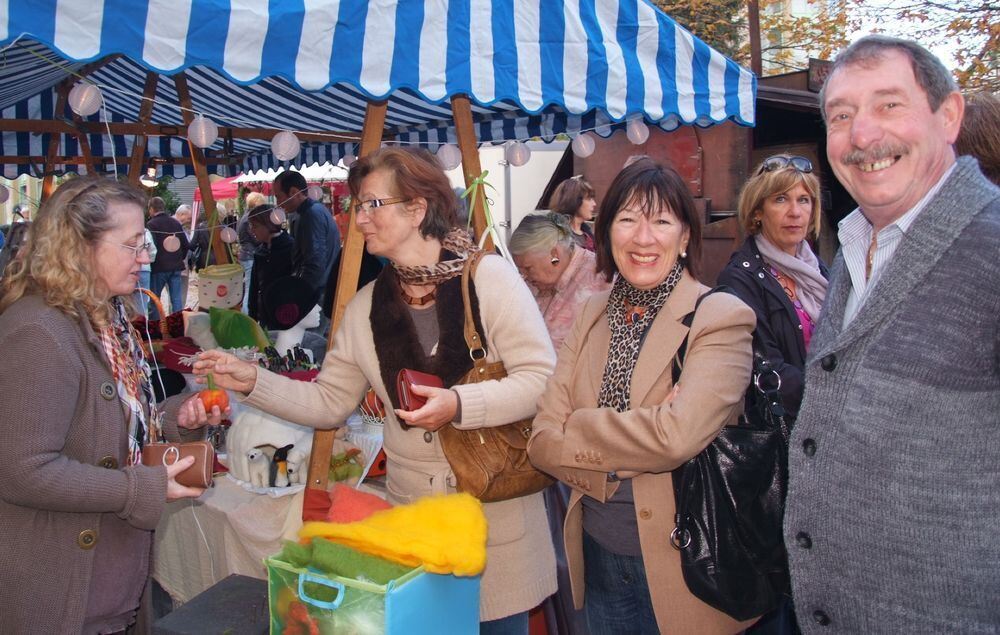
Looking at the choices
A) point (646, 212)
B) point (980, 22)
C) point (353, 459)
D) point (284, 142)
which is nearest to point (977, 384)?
point (646, 212)

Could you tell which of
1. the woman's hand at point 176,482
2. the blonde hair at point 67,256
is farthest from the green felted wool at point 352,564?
the blonde hair at point 67,256

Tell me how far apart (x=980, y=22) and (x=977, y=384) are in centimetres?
1121

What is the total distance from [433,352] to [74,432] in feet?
3.08

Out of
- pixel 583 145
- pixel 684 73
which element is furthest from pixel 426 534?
pixel 583 145

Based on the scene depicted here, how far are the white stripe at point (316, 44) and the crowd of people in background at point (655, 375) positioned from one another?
1.50 feet

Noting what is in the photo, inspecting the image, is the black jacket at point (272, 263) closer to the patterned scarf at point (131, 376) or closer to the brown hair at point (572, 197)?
the brown hair at point (572, 197)

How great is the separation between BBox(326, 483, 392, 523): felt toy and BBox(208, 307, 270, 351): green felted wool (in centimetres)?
234

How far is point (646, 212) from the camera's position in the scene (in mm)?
1987

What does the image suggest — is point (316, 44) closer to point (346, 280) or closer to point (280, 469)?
point (346, 280)

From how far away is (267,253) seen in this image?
554 cm

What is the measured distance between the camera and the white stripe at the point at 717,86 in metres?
3.59

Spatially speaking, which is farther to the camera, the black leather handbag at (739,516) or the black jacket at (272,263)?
the black jacket at (272,263)

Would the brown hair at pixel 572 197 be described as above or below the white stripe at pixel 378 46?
below

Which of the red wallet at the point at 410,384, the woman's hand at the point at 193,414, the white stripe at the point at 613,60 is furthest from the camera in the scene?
the white stripe at the point at 613,60
